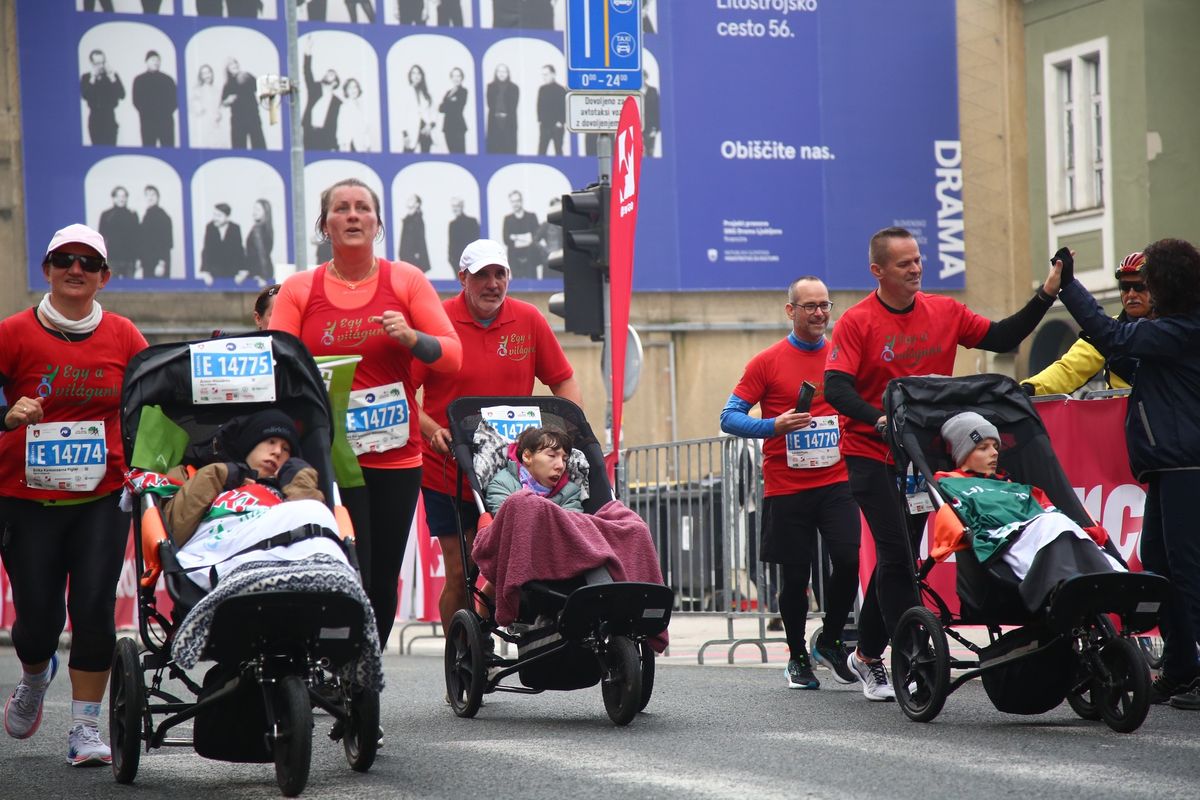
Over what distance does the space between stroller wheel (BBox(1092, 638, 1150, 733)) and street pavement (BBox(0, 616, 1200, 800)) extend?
8 centimetres

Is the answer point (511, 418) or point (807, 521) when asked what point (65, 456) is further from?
point (807, 521)

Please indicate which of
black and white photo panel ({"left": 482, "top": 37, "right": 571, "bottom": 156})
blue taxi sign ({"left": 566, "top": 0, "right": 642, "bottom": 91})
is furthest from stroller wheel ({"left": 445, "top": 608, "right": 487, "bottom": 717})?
black and white photo panel ({"left": 482, "top": 37, "right": 571, "bottom": 156})

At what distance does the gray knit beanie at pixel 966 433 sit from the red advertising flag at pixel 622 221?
3.96 metres

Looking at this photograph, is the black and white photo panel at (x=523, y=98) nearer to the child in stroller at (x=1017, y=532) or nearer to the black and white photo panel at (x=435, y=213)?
the black and white photo panel at (x=435, y=213)

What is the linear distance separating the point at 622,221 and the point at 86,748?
5.62 metres

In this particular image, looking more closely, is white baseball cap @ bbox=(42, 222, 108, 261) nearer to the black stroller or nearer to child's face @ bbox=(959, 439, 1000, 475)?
the black stroller

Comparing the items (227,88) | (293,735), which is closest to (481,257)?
(293,735)

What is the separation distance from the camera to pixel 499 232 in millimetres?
28172

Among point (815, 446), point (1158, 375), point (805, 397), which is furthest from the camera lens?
point (815, 446)

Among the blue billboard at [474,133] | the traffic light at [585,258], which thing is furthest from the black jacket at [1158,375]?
the blue billboard at [474,133]

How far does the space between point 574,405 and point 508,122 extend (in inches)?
798

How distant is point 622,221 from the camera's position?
1144 cm

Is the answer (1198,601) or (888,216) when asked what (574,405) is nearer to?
(1198,601)

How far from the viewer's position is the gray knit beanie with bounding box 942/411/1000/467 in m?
7.36
